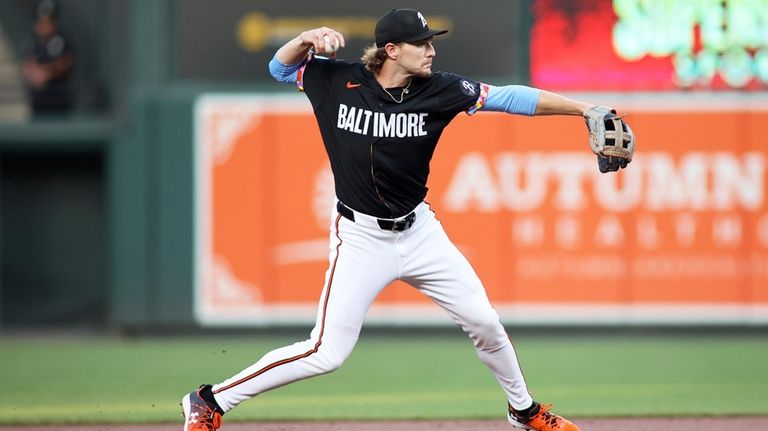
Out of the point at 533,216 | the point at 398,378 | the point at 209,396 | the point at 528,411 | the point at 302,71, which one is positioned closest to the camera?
the point at 209,396

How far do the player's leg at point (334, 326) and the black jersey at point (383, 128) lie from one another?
19cm

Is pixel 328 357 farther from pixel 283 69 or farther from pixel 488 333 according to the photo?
pixel 283 69

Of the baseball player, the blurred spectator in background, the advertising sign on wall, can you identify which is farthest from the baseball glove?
the blurred spectator in background

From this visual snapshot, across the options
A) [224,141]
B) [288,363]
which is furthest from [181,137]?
[288,363]

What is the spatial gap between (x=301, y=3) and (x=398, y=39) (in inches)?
229

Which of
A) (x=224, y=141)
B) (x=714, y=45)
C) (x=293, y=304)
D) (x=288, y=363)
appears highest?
(x=714, y=45)

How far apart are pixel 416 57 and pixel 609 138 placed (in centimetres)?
86

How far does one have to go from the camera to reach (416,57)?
16.6 feet

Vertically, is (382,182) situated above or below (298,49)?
below

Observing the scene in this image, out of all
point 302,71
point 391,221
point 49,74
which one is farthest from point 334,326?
point 49,74

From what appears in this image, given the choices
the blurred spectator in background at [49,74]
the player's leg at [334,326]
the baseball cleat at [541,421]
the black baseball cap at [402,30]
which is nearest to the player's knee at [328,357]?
the player's leg at [334,326]

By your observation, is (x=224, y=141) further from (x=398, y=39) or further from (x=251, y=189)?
(x=398, y=39)

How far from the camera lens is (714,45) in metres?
10.5

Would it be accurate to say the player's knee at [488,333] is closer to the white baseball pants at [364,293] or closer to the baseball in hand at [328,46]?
the white baseball pants at [364,293]
